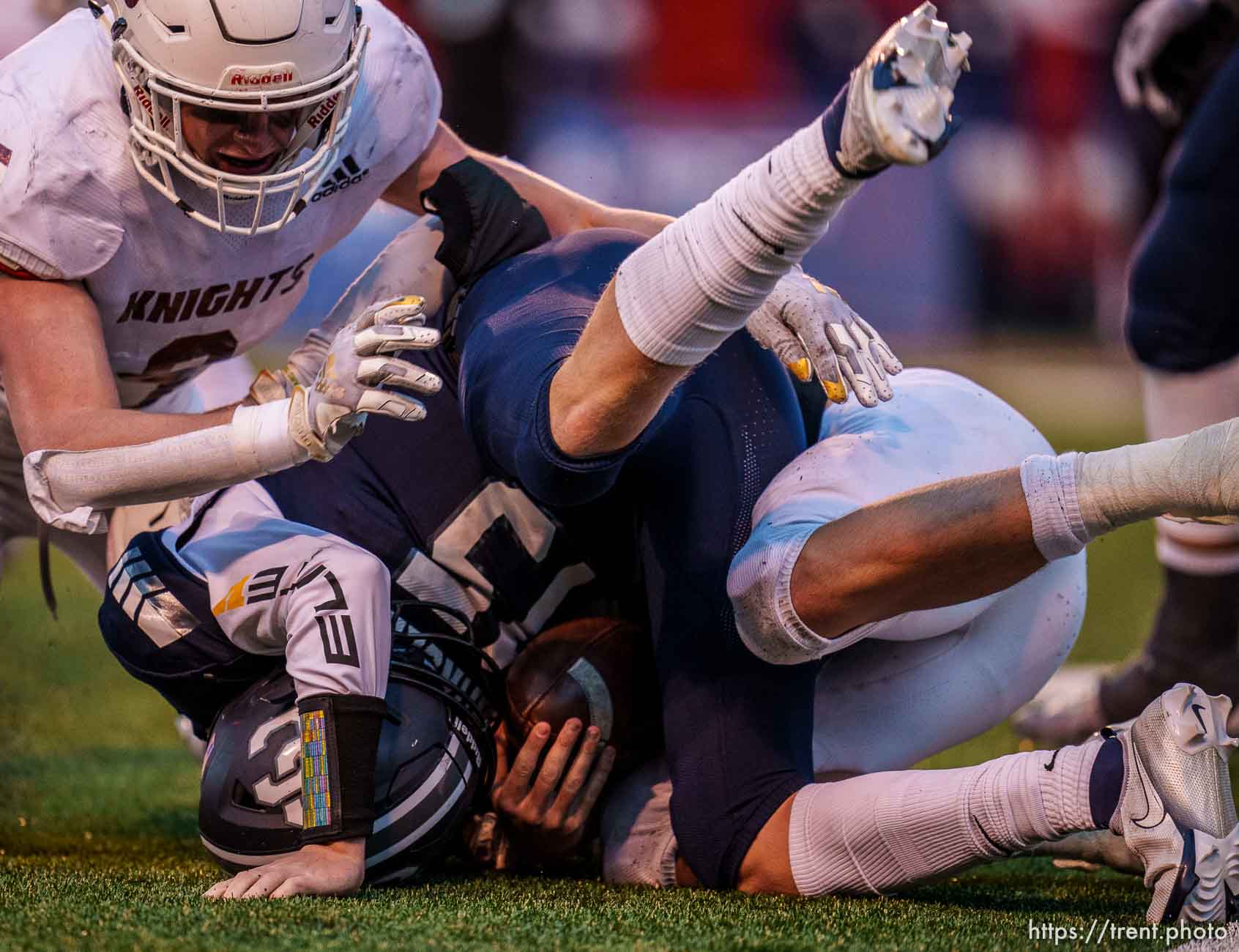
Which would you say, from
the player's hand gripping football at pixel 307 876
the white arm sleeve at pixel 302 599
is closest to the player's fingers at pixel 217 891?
the player's hand gripping football at pixel 307 876

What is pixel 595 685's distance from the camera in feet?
6.75

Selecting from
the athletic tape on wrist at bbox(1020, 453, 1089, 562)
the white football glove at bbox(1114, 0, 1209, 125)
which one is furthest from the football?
the white football glove at bbox(1114, 0, 1209, 125)

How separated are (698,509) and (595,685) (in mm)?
278

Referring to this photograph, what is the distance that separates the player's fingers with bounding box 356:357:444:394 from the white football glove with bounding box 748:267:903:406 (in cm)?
41

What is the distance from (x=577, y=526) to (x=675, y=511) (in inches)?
9.5

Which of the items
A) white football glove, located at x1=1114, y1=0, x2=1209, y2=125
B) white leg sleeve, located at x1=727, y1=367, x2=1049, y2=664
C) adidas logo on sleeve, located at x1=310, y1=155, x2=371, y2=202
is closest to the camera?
white leg sleeve, located at x1=727, y1=367, x2=1049, y2=664

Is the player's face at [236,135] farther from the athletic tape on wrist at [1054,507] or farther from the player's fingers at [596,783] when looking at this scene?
the athletic tape on wrist at [1054,507]

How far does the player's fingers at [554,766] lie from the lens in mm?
1973

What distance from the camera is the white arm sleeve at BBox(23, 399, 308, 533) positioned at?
175 cm

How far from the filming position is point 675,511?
1971 mm

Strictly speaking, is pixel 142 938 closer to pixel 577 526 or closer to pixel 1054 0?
pixel 577 526

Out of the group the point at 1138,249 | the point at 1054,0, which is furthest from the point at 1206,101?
the point at 1054,0

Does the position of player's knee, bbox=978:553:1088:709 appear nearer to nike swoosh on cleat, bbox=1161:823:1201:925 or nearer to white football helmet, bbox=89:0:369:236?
nike swoosh on cleat, bbox=1161:823:1201:925

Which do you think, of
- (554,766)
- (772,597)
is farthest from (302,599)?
(772,597)
